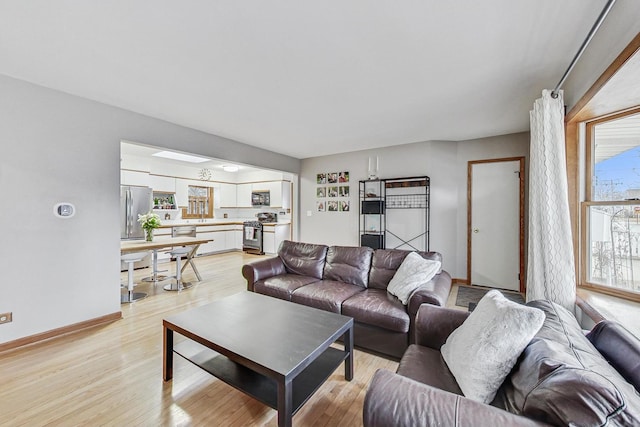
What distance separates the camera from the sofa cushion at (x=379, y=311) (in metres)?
2.18

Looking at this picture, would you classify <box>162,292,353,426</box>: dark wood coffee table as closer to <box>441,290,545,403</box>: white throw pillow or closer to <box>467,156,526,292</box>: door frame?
<box>441,290,545,403</box>: white throw pillow

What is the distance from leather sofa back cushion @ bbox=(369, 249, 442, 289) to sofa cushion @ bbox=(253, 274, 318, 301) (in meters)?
0.70

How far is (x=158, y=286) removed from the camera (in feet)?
14.1

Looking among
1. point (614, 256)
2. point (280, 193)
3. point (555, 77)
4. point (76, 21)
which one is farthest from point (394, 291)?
point (280, 193)

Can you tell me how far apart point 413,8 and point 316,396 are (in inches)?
99.2

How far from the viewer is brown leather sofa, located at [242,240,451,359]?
2.21 metres

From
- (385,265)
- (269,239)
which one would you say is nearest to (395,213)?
(385,265)

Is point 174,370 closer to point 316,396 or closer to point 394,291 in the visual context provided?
point 316,396

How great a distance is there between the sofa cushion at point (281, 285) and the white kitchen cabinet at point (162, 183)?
448cm

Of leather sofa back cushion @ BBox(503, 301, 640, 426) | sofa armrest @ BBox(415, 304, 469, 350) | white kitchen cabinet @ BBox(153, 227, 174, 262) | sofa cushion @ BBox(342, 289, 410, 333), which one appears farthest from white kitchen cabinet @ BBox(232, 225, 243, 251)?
leather sofa back cushion @ BBox(503, 301, 640, 426)

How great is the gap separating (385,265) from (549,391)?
2.13 metres

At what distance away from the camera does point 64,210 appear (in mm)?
2670

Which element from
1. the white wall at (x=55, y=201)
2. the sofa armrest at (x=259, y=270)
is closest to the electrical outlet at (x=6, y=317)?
the white wall at (x=55, y=201)

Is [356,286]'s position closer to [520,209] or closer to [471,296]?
[471,296]
